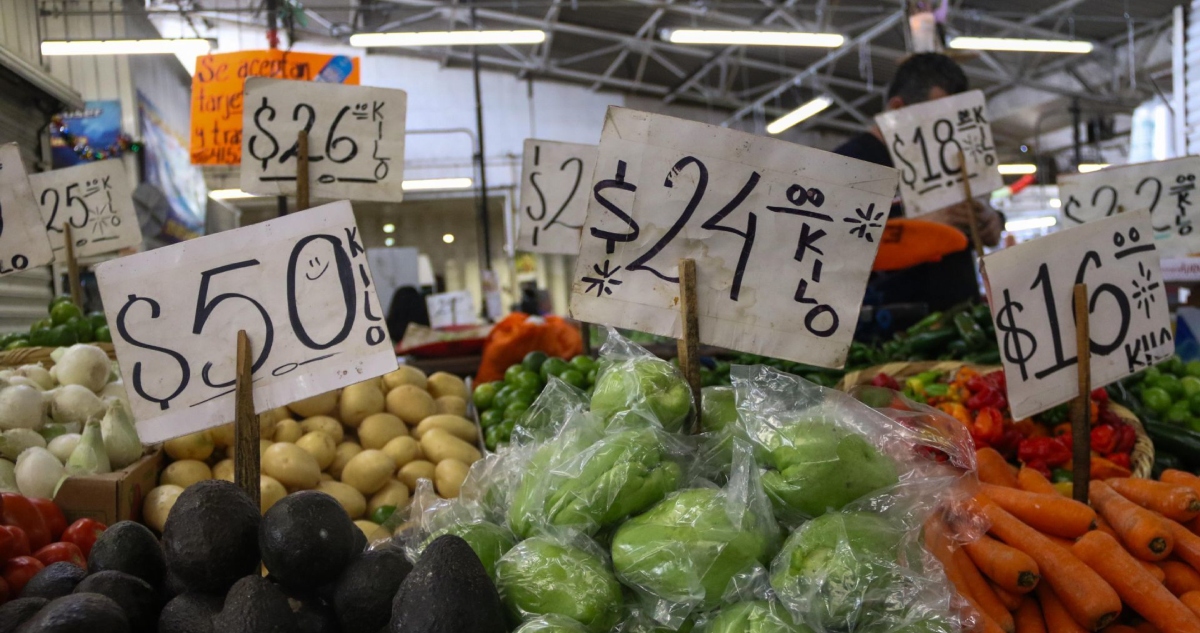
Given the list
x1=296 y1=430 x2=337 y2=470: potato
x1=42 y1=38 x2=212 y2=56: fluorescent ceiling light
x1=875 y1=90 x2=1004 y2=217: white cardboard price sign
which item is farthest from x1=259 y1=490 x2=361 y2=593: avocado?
x1=42 y1=38 x2=212 y2=56: fluorescent ceiling light

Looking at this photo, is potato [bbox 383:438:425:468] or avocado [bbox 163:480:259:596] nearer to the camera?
avocado [bbox 163:480:259:596]

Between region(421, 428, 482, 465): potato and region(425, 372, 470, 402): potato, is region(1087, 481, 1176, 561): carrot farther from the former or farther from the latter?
region(425, 372, 470, 402): potato

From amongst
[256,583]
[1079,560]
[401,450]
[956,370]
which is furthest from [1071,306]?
[401,450]

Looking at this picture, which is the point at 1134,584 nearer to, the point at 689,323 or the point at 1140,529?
the point at 1140,529

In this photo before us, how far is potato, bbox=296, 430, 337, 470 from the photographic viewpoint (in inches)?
104

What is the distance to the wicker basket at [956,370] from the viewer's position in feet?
7.63

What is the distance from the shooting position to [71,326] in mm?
3338

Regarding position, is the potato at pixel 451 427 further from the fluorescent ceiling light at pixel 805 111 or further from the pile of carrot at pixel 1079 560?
the fluorescent ceiling light at pixel 805 111

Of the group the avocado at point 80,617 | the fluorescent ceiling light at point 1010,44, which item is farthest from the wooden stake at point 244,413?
the fluorescent ceiling light at point 1010,44

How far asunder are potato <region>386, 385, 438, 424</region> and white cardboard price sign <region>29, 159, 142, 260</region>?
192 cm

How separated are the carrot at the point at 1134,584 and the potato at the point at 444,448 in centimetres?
182

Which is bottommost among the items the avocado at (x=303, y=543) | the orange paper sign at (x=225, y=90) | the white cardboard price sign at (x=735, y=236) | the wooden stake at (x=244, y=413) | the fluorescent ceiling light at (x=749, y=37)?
the avocado at (x=303, y=543)

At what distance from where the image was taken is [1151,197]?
12.5ft

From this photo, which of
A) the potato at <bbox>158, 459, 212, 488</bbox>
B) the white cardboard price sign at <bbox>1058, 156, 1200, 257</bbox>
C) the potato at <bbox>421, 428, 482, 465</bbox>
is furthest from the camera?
the white cardboard price sign at <bbox>1058, 156, 1200, 257</bbox>
